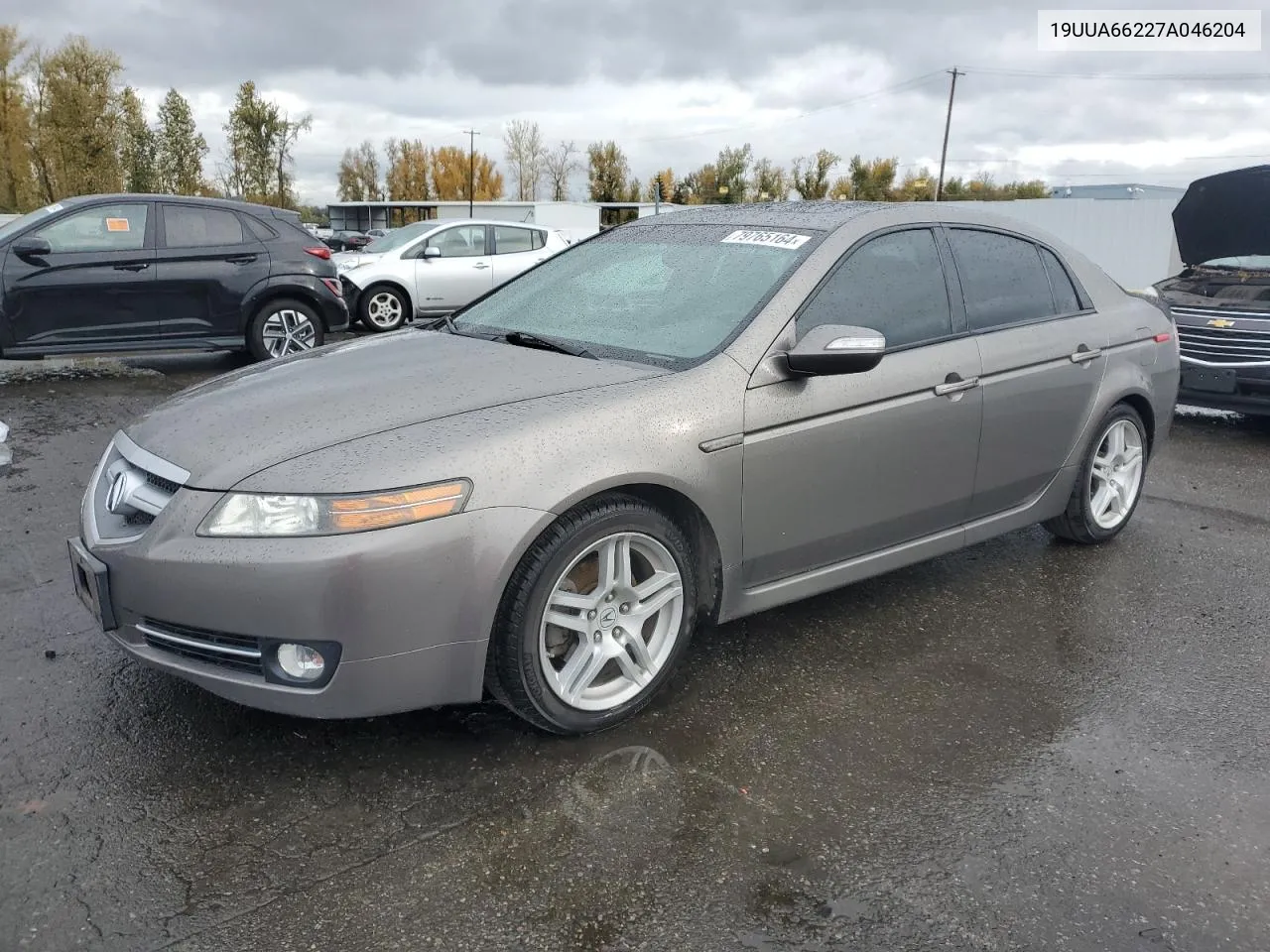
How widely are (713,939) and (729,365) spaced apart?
1.71 m

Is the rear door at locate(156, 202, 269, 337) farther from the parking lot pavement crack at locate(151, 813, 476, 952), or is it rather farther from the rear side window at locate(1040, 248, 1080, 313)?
the parking lot pavement crack at locate(151, 813, 476, 952)

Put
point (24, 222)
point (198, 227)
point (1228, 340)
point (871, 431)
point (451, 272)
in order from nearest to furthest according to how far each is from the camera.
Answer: point (871, 431), point (1228, 340), point (24, 222), point (198, 227), point (451, 272)

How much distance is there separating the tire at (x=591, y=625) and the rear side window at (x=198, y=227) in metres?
7.41

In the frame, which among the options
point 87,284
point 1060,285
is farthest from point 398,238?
point 1060,285

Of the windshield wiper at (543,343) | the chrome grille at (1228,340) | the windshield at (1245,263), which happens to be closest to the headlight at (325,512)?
the windshield wiper at (543,343)

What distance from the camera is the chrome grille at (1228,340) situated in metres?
7.56

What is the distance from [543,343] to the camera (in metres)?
3.61

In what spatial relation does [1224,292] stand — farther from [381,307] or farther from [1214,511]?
[381,307]

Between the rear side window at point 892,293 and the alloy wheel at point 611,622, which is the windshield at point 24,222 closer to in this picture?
the rear side window at point 892,293

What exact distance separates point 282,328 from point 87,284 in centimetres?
162

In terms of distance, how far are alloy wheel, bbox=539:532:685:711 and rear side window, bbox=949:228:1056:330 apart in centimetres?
180

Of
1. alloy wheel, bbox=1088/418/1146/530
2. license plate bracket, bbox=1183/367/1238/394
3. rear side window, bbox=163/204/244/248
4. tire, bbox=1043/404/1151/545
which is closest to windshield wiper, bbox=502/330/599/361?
tire, bbox=1043/404/1151/545

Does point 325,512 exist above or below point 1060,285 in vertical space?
below

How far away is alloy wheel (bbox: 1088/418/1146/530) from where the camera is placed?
15.8ft
